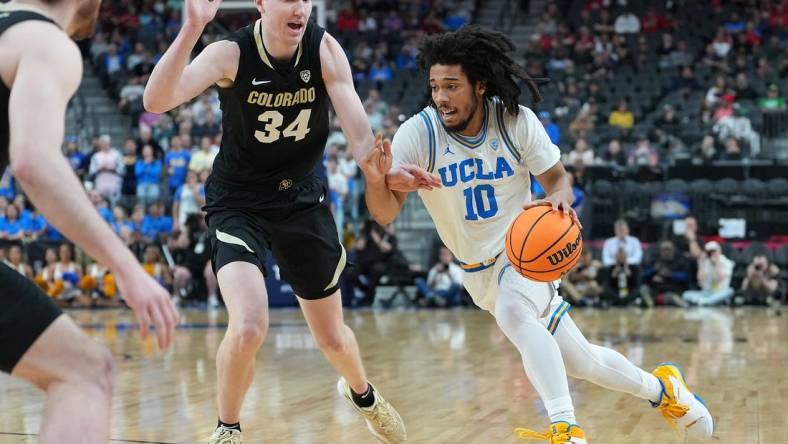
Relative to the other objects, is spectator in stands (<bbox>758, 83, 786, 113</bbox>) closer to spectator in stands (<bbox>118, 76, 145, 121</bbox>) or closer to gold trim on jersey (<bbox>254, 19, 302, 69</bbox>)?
spectator in stands (<bbox>118, 76, 145, 121</bbox>)

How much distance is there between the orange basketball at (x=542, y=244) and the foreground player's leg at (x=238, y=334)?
119cm

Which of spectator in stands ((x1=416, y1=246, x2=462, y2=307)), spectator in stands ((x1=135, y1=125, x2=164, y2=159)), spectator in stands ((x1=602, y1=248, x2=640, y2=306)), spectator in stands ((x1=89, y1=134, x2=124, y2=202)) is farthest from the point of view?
spectator in stands ((x1=135, y1=125, x2=164, y2=159))

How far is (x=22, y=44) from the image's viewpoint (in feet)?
9.61

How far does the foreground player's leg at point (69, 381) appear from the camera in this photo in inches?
114

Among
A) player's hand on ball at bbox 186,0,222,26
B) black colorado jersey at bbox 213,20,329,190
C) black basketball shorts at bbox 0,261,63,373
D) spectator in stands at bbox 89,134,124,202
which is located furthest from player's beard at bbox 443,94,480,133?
spectator in stands at bbox 89,134,124,202

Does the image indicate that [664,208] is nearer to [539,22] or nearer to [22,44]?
[539,22]

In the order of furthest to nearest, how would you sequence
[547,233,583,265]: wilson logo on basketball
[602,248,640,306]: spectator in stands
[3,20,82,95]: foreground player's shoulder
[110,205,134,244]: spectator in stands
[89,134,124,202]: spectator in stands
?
[89,134,124,202]: spectator in stands, [110,205,134,244]: spectator in stands, [602,248,640,306]: spectator in stands, [547,233,583,265]: wilson logo on basketball, [3,20,82,95]: foreground player's shoulder

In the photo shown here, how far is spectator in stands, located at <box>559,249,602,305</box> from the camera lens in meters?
15.7

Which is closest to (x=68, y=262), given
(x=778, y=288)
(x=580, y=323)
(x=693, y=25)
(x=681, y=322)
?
(x=580, y=323)

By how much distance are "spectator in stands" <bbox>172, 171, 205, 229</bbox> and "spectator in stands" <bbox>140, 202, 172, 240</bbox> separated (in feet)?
0.67

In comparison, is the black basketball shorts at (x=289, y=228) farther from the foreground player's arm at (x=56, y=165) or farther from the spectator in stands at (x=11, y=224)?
the spectator in stands at (x=11, y=224)

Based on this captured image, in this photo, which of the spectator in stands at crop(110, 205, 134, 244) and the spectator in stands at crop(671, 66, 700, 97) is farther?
the spectator in stands at crop(671, 66, 700, 97)

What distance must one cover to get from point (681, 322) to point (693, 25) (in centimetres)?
1131

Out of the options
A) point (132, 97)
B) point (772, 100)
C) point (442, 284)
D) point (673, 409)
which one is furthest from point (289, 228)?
point (132, 97)
